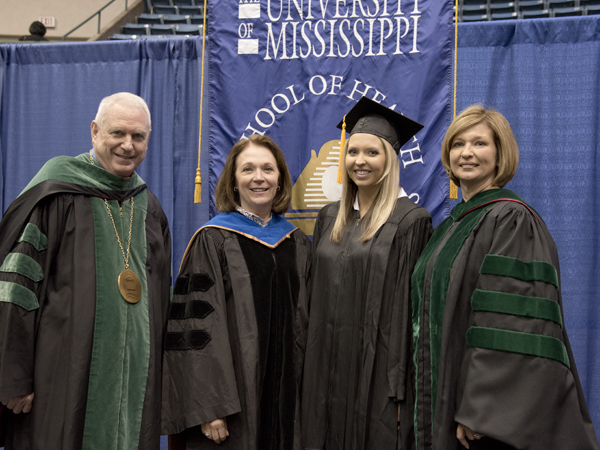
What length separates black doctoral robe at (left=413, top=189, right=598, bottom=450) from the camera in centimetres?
192

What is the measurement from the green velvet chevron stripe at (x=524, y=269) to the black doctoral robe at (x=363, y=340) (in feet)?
1.52

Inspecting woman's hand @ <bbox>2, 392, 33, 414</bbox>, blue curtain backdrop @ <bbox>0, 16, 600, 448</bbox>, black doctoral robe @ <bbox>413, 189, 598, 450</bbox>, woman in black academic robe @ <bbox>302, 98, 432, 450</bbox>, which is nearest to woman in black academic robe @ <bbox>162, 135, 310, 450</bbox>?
woman in black academic robe @ <bbox>302, 98, 432, 450</bbox>

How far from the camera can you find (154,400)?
2488mm

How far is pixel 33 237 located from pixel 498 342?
6.27 ft

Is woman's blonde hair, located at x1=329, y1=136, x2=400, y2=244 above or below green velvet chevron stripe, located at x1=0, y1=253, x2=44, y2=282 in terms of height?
above

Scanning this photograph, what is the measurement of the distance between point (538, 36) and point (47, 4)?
1094 cm

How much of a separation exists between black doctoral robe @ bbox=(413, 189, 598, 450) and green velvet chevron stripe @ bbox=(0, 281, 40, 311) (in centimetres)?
164

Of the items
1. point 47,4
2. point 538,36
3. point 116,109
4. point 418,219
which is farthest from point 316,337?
point 47,4

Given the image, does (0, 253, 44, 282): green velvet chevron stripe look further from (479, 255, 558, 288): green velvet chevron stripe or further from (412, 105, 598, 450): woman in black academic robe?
(479, 255, 558, 288): green velvet chevron stripe

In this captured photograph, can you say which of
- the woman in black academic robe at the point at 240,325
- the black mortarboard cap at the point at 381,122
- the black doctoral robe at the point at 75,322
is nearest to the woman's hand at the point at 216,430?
the woman in black academic robe at the point at 240,325

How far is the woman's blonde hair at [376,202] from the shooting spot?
8.07 ft

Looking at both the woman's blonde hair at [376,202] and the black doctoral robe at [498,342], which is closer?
the black doctoral robe at [498,342]

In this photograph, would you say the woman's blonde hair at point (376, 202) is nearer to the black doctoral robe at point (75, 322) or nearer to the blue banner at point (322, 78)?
the blue banner at point (322, 78)

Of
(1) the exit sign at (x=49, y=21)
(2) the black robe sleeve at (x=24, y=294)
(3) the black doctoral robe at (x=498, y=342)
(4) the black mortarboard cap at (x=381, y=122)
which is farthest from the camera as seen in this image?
(1) the exit sign at (x=49, y=21)
